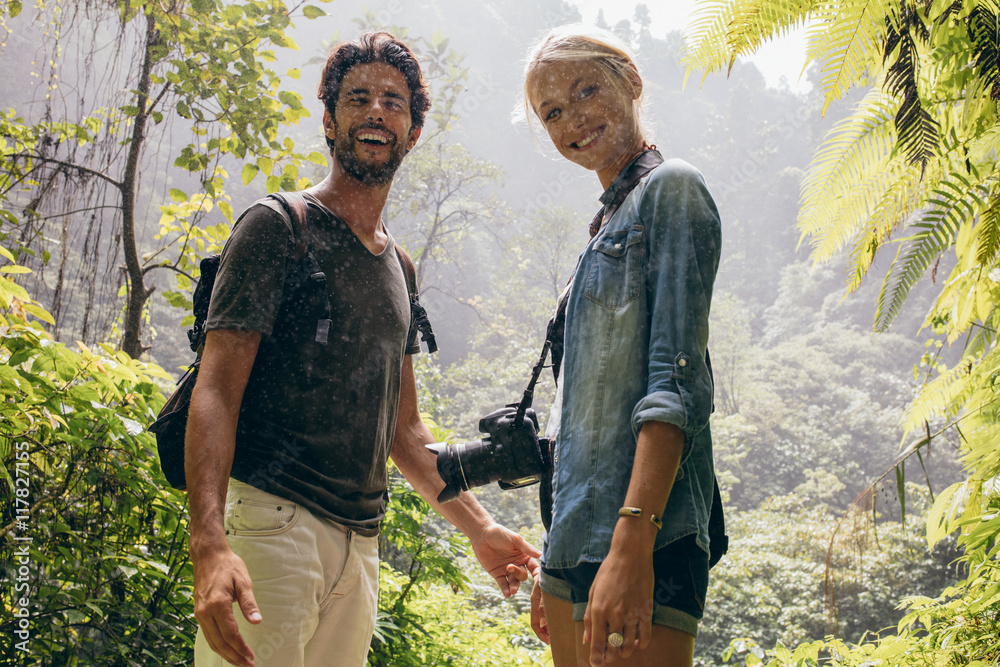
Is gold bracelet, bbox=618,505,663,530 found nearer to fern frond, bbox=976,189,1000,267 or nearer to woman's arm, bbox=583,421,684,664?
woman's arm, bbox=583,421,684,664

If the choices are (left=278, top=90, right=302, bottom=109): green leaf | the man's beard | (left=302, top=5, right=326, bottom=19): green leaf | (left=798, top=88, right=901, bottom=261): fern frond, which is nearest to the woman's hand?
the man's beard

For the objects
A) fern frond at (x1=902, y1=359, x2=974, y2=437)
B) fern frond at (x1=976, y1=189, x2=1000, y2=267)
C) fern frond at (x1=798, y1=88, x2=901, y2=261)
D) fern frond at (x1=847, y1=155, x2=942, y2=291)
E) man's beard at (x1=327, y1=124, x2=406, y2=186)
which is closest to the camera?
fern frond at (x1=976, y1=189, x2=1000, y2=267)

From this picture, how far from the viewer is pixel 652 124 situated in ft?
4.10

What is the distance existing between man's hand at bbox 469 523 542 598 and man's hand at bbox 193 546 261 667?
58 cm

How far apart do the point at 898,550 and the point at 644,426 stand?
12840 mm

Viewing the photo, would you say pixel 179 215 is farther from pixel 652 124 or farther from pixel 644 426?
pixel 644 426

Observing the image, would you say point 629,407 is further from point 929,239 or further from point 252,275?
point 929,239

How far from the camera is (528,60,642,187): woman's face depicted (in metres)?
1.03

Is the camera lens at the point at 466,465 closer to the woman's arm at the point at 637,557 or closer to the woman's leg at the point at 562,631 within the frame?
the woman's leg at the point at 562,631

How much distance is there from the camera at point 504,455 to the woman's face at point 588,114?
0.45 metres

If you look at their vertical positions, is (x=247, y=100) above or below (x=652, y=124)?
above

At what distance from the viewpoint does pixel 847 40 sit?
3.87 feet

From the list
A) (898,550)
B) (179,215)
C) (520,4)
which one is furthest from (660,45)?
(179,215)

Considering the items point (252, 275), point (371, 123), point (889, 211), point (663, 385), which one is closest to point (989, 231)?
point (889, 211)
